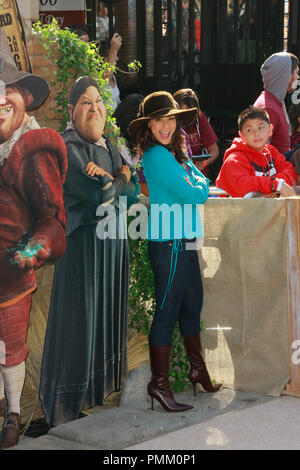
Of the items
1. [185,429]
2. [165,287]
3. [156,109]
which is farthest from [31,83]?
[185,429]

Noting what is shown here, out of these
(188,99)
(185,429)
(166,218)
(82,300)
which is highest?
(188,99)

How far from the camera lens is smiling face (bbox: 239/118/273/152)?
597cm

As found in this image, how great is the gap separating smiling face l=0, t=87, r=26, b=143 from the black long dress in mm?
385

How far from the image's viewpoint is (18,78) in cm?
450

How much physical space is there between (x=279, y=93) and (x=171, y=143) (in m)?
2.45

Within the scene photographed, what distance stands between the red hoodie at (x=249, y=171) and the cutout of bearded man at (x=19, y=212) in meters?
1.61

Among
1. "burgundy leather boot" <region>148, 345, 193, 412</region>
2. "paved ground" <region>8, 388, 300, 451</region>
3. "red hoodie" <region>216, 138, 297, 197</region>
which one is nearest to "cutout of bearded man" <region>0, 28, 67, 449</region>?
"paved ground" <region>8, 388, 300, 451</region>

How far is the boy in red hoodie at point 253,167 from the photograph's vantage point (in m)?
5.81

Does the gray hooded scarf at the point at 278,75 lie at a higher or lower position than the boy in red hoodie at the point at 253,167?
higher

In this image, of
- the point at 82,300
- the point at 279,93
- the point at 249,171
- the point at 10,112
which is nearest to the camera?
the point at 10,112

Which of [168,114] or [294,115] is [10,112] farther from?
[294,115]

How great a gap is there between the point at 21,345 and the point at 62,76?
154cm

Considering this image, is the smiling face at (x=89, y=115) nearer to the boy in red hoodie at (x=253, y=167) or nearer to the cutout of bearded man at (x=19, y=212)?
the cutout of bearded man at (x=19, y=212)

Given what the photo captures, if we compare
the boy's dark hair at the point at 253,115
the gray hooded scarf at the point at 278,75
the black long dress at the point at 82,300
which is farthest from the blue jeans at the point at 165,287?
the gray hooded scarf at the point at 278,75
